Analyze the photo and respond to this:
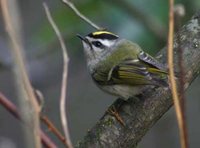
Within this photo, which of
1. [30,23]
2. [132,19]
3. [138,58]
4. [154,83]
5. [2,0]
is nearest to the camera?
[2,0]

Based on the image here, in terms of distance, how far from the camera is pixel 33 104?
1.83 m

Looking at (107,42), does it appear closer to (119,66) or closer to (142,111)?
(119,66)

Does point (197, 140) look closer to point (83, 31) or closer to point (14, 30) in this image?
point (83, 31)

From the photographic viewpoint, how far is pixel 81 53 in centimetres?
517

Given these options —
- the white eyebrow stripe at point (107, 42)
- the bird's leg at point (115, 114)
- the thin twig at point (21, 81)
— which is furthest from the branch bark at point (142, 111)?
the thin twig at point (21, 81)

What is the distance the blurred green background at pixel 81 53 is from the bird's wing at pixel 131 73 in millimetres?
717

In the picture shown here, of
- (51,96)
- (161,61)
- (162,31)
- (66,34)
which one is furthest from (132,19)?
(51,96)

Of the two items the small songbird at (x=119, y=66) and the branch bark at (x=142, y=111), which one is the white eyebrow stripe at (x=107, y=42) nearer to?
the small songbird at (x=119, y=66)

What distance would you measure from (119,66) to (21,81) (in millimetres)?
2113

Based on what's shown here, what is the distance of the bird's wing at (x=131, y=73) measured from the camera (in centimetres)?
353

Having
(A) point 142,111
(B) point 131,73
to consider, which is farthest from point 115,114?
(B) point 131,73

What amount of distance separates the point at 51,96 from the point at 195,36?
12.1 ft

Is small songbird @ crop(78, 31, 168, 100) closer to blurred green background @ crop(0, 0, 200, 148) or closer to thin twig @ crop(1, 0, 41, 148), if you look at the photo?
blurred green background @ crop(0, 0, 200, 148)

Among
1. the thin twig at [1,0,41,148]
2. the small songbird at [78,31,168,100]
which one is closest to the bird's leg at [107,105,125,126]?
the small songbird at [78,31,168,100]
